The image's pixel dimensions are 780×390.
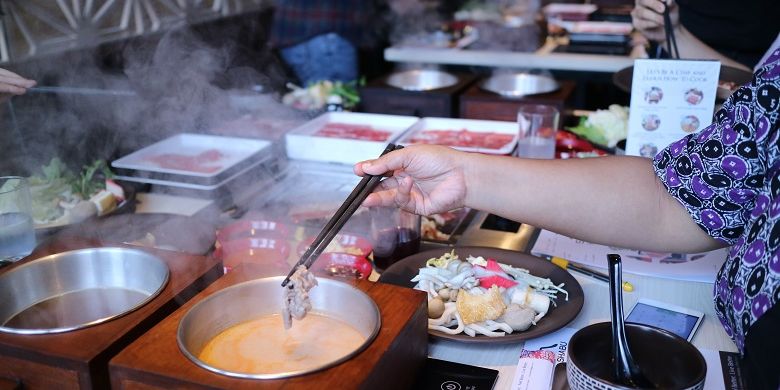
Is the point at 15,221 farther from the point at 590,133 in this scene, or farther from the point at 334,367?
the point at 590,133

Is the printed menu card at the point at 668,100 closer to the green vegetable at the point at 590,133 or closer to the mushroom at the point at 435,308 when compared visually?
the green vegetable at the point at 590,133

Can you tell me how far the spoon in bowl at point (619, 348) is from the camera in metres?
1.19

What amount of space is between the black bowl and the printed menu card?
41.5 inches

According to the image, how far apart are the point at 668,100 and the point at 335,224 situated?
1.31 meters

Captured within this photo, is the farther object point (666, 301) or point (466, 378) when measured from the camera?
point (666, 301)

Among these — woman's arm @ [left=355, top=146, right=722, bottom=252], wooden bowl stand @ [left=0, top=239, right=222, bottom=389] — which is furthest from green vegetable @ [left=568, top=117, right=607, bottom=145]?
wooden bowl stand @ [left=0, top=239, right=222, bottom=389]

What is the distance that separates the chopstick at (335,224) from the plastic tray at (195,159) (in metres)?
0.96

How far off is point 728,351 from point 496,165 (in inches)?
24.4

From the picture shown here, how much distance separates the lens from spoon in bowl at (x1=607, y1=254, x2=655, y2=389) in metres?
1.19

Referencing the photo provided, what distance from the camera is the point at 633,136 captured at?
2.19 metres

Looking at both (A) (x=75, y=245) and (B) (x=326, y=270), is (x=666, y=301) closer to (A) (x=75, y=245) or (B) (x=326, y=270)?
(B) (x=326, y=270)

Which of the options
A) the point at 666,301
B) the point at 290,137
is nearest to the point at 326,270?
the point at 666,301

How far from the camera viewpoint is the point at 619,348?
3.94ft

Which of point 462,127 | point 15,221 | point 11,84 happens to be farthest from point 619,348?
point 462,127
